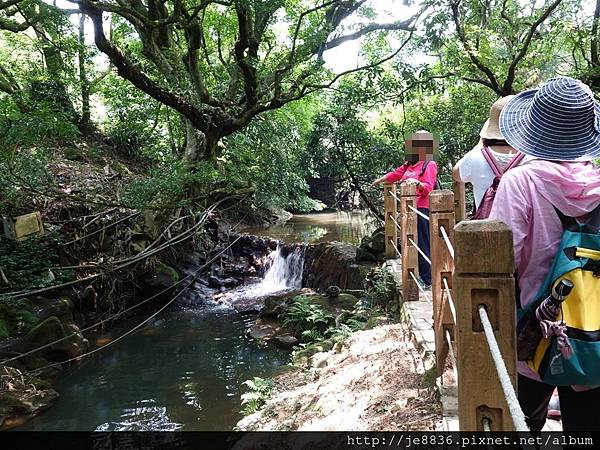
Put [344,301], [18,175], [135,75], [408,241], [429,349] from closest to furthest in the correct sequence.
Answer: [429,349]
[408,241]
[18,175]
[135,75]
[344,301]

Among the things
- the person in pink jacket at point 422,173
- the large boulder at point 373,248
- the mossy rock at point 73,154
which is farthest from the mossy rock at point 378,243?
the mossy rock at point 73,154

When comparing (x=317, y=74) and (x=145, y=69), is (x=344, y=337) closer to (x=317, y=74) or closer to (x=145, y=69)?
(x=317, y=74)

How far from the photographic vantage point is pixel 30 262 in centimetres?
812

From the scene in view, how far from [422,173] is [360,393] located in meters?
2.27

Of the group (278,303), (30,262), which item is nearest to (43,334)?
(30,262)

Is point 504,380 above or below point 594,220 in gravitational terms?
below

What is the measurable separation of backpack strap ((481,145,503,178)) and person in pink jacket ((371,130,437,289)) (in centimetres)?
199

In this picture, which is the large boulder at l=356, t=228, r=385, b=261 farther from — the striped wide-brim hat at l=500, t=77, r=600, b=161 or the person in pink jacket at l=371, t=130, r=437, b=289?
the striped wide-brim hat at l=500, t=77, r=600, b=161

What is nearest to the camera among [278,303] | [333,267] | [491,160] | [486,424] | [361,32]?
[486,424]

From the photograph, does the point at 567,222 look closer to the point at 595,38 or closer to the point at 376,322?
the point at 376,322

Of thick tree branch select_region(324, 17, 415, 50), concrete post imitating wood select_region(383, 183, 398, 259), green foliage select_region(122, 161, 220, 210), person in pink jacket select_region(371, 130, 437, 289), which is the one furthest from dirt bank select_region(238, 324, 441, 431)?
thick tree branch select_region(324, 17, 415, 50)

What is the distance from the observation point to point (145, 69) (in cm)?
1129

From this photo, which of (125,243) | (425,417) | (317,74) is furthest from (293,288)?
(425,417)

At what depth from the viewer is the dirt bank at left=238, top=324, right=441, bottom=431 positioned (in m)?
3.15
